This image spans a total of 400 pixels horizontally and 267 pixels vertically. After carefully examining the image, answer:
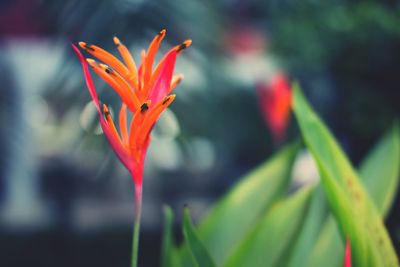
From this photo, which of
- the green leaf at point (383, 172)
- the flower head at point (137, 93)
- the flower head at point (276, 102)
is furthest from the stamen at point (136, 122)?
the flower head at point (276, 102)

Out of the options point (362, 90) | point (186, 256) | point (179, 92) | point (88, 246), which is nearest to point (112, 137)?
point (186, 256)

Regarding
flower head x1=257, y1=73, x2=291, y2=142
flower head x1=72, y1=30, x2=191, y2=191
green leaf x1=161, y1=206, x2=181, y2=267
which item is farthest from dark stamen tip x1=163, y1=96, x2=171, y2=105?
flower head x1=257, y1=73, x2=291, y2=142

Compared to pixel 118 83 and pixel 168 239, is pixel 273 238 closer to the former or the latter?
pixel 168 239

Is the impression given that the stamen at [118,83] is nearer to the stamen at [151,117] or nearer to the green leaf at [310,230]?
the stamen at [151,117]

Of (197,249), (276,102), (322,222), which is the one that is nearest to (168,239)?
(197,249)

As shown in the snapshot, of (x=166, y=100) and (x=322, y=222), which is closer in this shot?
(x=166, y=100)

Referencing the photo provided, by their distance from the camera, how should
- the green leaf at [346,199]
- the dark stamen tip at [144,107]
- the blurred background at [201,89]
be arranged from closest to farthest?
1. the dark stamen tip at [144,107]
2. the green leaf at [346,199]
3. the blurred background at [201,89]
